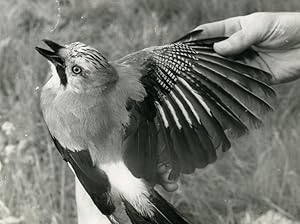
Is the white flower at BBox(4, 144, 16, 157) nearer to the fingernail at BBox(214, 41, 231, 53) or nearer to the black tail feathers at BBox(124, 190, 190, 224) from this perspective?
the black tail feathers at BBox(124, 190, 190, 224)

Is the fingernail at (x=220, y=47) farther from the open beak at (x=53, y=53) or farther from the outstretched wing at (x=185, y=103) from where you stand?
the open beak at (x=53, y=53)

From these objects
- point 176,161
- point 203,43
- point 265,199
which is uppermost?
point 203,43

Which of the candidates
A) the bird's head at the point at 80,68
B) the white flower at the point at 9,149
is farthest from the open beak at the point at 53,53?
the white flower at the point at 9,149

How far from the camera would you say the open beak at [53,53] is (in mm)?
912

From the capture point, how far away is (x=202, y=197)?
1.00 meters

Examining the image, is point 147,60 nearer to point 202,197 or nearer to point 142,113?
point 142,113

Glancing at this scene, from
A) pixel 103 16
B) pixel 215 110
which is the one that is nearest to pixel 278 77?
pixel 215 110

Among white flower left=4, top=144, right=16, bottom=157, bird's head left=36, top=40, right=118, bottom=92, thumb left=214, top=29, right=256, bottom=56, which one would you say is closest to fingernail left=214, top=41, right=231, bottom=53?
thumb left=214, top=29, right=256, bottom=56

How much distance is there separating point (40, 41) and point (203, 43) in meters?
0.24

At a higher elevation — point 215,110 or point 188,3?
point 188,3

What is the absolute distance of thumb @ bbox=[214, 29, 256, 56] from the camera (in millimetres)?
934

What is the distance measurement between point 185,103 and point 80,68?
0.15m

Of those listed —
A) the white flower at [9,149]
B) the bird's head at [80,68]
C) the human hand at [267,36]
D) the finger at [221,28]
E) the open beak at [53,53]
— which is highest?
the open beak at [53,53]

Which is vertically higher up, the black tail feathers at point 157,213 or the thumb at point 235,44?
the thumb at point 235,44
